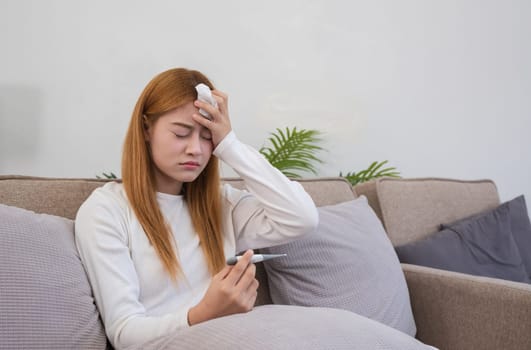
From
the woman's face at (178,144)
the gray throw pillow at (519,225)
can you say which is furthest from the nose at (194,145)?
the gray throw pillow at (519,225)

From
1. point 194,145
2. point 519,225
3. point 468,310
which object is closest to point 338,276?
point 468,310

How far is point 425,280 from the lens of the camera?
1602mm

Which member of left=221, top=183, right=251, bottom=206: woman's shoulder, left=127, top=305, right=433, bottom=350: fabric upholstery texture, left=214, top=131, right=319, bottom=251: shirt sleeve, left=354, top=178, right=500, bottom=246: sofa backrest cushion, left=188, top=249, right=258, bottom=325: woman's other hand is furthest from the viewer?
left=354, top=178, right=500, bottom=246: sofa backrest cushion

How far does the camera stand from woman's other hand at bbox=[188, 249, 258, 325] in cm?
98

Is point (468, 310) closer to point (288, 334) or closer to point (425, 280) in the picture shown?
point (425, 280)

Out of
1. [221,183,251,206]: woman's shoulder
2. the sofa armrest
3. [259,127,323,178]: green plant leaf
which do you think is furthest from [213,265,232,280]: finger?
[259,127,323,178]: green plant leaf

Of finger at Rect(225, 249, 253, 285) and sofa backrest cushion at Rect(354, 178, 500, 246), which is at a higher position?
finger at Rect(225, 249, 253, 285)

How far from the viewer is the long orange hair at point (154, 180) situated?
3.81 ft

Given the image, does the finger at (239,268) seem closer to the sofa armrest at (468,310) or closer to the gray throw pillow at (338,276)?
the gray throw pillow at (338,276)

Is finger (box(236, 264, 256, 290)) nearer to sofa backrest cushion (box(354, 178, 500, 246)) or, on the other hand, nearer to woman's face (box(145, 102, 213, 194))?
woman's face (box(145, 102, 213, 194))

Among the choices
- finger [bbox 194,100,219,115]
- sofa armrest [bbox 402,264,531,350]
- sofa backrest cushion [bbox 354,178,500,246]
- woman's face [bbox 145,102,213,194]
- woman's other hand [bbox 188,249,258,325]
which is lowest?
sofa armrest [bbox 402,264,531,350]

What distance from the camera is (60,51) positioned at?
7.21ft

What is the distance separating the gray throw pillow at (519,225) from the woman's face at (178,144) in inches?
A: 45.7

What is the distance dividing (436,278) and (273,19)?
60.0 inches
